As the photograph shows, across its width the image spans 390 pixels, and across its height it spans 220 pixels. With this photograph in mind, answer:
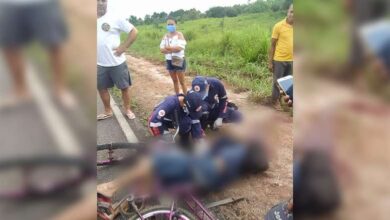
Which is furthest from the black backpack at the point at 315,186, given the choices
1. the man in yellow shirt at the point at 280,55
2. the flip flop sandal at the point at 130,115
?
the flip flop sandal at the point at 130,115

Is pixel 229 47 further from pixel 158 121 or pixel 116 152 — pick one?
pixel 116 152

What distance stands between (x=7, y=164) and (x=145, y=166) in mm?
285

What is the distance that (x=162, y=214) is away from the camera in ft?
3.77

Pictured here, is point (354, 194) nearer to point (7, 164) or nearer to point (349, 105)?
point (349, 105)

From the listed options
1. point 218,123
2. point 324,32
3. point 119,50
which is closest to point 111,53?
point 119,50

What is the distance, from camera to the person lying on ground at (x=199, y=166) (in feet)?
2.12

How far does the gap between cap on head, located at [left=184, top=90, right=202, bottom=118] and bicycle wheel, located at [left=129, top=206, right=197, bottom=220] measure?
0.29 metres

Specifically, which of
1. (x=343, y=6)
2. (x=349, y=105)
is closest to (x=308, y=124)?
(x=349, y=105)

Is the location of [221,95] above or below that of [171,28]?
below

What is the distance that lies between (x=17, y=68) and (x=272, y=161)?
1.88 feet

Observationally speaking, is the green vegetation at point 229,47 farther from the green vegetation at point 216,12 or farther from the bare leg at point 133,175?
the bare leg at point 133,175

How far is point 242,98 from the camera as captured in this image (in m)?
1.06

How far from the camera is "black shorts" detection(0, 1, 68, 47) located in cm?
36

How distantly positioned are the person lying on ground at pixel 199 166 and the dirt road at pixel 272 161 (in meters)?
0.07
